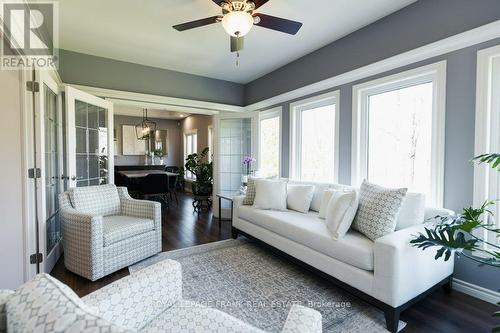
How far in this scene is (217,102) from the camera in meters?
5.02

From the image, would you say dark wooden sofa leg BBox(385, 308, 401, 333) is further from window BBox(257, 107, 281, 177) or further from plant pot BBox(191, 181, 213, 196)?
plant pot BBox(191, 181, 213, 196)

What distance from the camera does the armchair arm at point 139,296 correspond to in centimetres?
101

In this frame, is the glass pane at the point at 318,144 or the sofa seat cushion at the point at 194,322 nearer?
the sofa seat cushion at the point at 194,322

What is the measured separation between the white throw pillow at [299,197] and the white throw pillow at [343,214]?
2.59ft

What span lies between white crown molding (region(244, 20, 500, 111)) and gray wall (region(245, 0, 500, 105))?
7 centimetres

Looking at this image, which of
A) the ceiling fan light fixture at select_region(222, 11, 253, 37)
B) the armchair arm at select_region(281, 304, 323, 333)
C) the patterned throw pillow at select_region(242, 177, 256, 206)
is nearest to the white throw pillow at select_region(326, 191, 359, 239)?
the armchair arm at select_region(281, 304, 323, 333)

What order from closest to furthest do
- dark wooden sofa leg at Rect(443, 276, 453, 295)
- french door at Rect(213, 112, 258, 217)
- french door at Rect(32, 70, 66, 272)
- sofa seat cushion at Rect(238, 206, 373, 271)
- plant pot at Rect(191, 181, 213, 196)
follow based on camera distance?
sofa seat cushion at Rect(238, 206, 373, 271), dark wooden sofa leg at Rect(443, 276, 453, 295), french door at Rect(32, 70, 66, 272), french door at Rect(213, 112, 258, 217), plant pot at Rect(191, 181, 213, 196)

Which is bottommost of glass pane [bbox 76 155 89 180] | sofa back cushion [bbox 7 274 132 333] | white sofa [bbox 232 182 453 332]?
white sofa [bbox 232 182 453 332]

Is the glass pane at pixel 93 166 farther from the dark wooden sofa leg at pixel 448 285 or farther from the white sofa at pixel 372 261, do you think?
the dark wooden sofa leg at pixel 448 285

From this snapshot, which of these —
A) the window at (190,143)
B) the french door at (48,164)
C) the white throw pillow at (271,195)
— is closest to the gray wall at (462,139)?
the white throw pillow at (271,195)

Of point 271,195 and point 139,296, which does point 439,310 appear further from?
point 139,296

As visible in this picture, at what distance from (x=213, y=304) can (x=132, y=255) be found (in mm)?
1218

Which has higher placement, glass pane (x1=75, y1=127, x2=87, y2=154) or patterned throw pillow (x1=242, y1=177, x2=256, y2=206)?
glass pane (x1=75, y1=127, x2=87, y2=154)

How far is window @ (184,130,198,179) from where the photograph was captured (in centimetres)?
845
